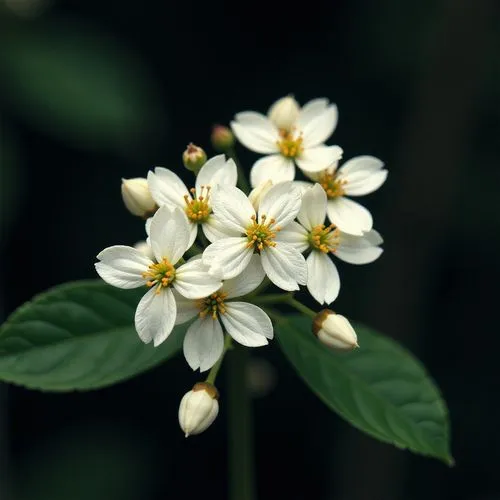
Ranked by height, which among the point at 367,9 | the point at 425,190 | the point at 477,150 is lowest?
the point at 425,190

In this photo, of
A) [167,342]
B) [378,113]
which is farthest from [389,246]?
[167,342]

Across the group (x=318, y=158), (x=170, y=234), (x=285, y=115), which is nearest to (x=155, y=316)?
(x=170, y=234)

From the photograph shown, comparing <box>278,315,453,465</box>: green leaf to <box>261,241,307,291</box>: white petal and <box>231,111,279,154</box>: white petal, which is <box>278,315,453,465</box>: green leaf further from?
<box>231,111,279,154</box>: white petal

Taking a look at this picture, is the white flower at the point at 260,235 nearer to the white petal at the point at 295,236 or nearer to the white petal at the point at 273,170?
the white petal at the point at 295,236

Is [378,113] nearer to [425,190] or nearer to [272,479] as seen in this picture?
[425,190]

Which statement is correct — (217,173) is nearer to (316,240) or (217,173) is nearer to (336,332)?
(316,240)

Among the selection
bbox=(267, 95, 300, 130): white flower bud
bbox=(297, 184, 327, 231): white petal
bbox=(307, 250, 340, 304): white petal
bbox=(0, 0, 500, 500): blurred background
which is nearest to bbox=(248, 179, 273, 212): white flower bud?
bbox=(297, 184, 327, 231): white petal

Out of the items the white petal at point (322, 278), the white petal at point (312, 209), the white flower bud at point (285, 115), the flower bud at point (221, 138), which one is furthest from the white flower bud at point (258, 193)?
the white flower bud at point (285, 115)
